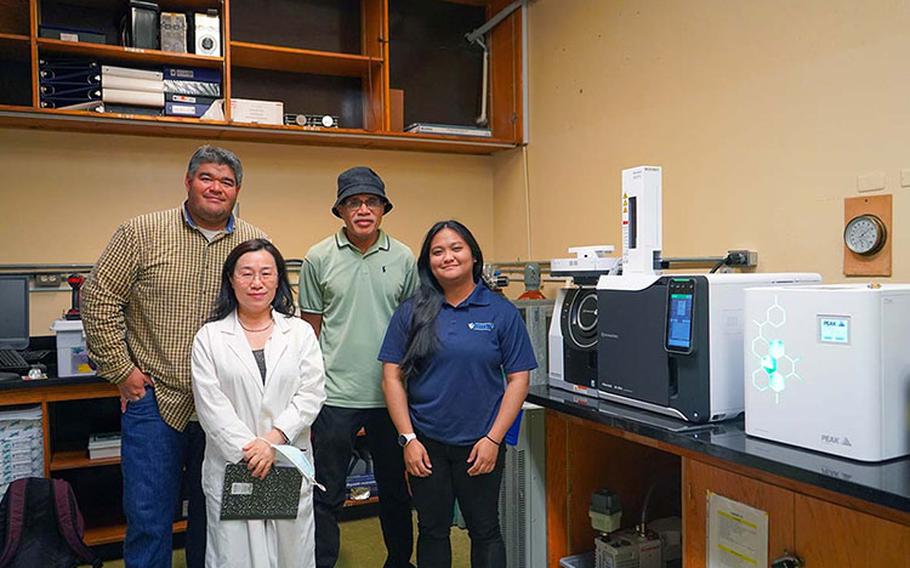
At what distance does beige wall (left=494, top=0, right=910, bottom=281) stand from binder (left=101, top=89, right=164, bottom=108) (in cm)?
192

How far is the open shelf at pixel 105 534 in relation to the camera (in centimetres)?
282

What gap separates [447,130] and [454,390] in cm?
199

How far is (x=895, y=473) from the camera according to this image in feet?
4.62

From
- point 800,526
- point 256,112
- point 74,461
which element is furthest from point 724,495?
point 256,112

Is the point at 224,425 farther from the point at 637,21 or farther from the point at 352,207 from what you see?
the point at 637,21

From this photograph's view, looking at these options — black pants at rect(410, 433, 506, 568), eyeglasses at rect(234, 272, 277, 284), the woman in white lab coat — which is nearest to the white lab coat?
the woman in white lab coat

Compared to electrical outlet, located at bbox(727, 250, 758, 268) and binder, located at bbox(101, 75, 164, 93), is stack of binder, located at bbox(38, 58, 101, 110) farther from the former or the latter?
electrical outlet, located at bbox(727, 250, 758, 268)

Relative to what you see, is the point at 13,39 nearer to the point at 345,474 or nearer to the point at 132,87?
the point at 132,87

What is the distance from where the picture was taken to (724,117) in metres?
2.55

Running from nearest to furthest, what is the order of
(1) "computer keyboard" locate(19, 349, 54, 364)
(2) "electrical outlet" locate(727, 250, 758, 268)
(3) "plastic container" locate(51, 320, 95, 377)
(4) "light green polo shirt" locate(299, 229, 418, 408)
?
(4) "light green polo shirt" locate(299, 229, 418, 408), (2) "electrical outlet" locate(727, 250, 758, 268), (3) "plastic container" locate(51, 320, 95, 377), (1) "computer keyboard" locate(19, 349, 54, 364)

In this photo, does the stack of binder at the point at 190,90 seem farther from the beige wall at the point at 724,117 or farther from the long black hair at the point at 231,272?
the beige wall at the point at 724,117

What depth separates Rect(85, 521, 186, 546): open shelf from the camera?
2818 mm

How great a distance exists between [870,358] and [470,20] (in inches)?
128

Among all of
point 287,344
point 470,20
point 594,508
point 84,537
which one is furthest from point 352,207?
point 470,20
